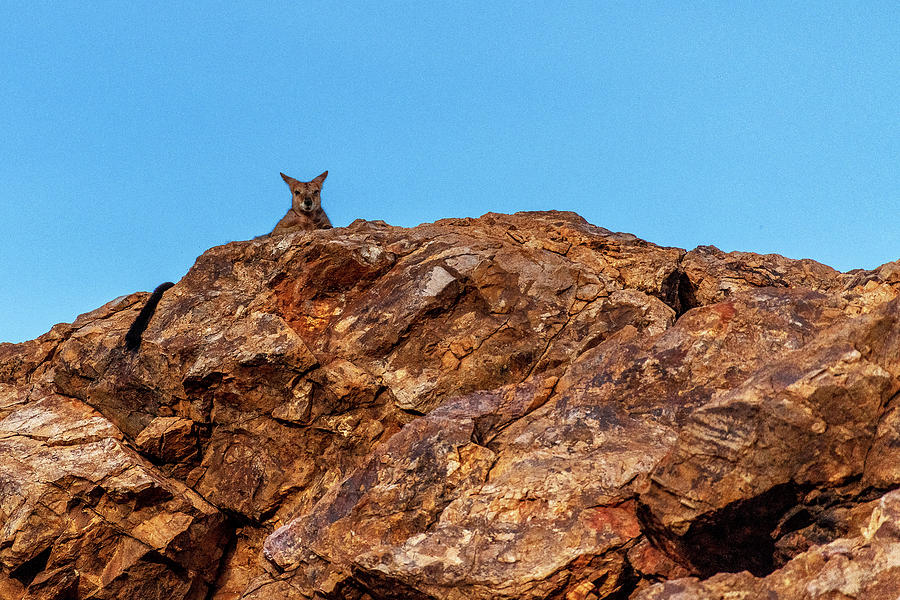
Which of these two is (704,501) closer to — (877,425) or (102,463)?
(877,425)

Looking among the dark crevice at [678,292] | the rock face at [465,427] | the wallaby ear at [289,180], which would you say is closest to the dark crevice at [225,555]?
the rock face at [465,427]

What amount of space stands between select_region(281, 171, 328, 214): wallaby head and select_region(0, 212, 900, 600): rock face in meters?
2.24

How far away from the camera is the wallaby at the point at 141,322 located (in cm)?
1228

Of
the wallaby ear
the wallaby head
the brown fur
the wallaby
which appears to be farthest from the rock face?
the wallaby ear

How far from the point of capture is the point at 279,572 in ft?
27.3

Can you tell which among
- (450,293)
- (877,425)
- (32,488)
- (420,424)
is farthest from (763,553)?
(32,488)

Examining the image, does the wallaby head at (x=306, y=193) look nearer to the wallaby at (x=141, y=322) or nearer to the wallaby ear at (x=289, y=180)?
the wallaby ear at (x=289, y=180)

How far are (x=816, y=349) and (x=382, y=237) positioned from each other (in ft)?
26.0

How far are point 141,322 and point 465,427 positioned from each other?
6.66 meters

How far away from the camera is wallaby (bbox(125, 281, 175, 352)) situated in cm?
1228

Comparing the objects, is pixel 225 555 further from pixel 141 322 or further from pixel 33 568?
pixel 141 322

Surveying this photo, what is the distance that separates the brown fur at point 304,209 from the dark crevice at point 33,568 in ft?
22.7

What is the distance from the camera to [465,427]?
8.60 meters

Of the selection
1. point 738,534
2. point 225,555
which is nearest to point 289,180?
point 225,555
